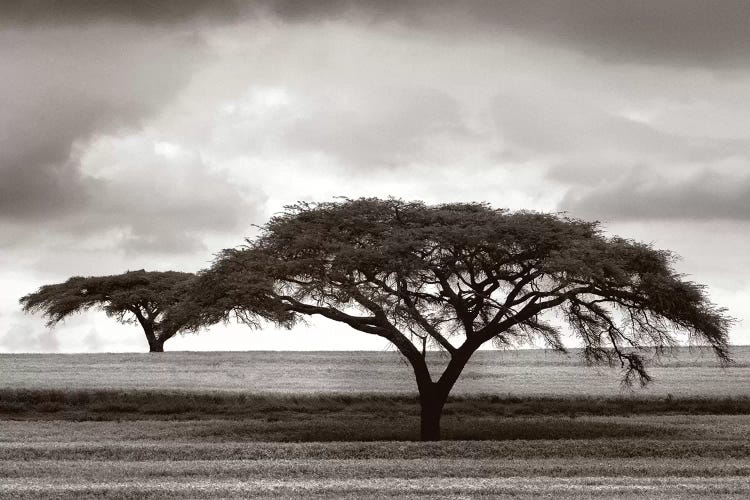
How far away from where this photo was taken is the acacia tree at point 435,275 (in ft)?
100

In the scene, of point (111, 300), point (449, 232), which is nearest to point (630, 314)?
point (449, 232)

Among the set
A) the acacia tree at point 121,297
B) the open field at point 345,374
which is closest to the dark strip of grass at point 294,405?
the open field at point 345,374

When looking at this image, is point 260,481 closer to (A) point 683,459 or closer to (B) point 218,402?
(A) point 683,459

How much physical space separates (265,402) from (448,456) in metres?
18.6

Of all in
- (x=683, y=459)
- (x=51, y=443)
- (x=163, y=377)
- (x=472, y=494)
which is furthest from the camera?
(x=163, y=377)

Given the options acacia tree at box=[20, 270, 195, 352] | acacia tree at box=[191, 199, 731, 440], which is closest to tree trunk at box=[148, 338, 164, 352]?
acacia tree at box=[20, 270, 195, 352]

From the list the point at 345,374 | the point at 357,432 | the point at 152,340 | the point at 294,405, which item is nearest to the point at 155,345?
the point at 152,340

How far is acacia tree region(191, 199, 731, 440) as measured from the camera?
3058 centimetres

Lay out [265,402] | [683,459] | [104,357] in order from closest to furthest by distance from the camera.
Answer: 1. [683,459]
2. [265,402]
3. [104,357]

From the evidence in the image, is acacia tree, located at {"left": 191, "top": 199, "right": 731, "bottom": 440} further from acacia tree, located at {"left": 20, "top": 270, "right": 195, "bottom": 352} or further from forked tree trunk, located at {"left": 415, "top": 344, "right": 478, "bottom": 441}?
acacia tree, located at {"left": 20, "top": 270, "right": 195, "bottom": 352}

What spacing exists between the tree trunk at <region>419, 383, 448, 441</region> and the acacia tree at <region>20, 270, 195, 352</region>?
151 ft

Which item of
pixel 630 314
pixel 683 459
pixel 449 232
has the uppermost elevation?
pixel 449 232

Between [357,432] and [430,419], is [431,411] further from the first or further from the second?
[357,432]

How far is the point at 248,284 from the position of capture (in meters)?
30.6
